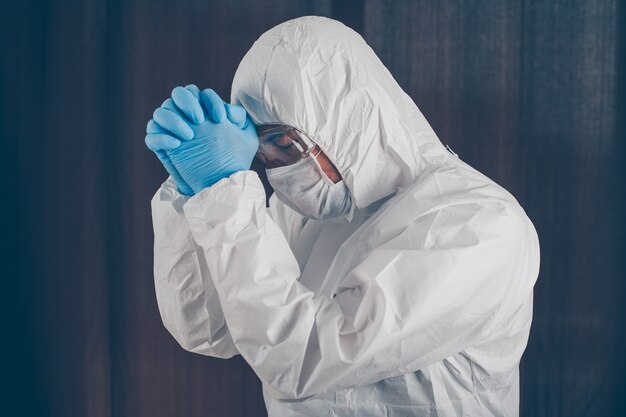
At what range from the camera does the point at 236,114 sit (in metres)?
1.06

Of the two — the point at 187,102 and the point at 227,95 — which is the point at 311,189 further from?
the point at 227,95

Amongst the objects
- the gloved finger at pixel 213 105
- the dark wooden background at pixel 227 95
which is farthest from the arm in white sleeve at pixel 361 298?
the dark wooden background at pixel 227 95

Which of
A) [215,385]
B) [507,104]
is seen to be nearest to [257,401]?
[215,385]

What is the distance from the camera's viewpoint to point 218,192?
100 cm

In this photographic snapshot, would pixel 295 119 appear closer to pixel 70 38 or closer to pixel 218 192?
pixel 218 192

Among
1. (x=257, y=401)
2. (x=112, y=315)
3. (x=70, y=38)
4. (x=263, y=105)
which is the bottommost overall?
(x=257, y=401)

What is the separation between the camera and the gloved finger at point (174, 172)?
1.07m

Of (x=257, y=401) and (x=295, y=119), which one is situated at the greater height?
(x=295, y=119)

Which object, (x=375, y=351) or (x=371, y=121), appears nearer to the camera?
(x=375, y=351)

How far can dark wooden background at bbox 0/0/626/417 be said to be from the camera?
173 cm

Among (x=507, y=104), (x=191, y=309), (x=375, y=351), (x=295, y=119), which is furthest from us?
(x=507, y=104)

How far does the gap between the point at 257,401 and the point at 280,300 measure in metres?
0.98

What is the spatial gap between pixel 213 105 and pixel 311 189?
9.0 inches

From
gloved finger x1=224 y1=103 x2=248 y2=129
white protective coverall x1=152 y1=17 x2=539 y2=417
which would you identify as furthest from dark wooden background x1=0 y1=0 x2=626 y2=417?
gloved finger x1=224 y1=103 x2=248 y2=129
